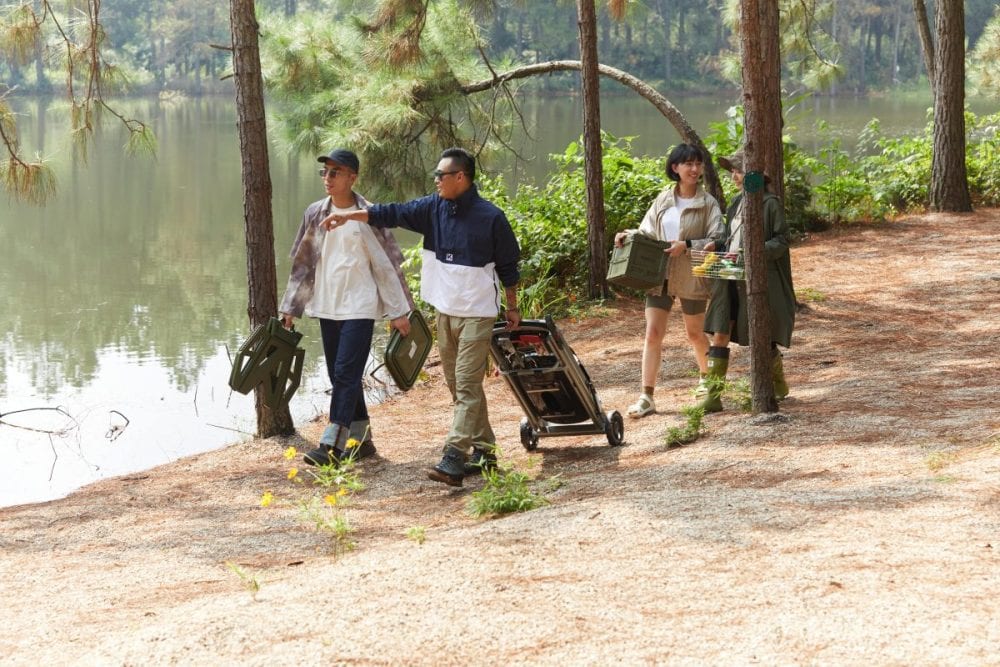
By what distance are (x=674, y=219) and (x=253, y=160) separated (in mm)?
2568

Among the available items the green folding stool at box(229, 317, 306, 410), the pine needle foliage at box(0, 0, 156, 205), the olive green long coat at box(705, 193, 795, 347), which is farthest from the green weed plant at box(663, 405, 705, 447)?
the pine needle foliage at box(0, 0, 156, 205)

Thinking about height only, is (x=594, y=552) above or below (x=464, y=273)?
below

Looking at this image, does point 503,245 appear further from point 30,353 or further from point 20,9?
point 30,353

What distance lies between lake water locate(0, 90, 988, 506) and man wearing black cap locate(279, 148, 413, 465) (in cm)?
232

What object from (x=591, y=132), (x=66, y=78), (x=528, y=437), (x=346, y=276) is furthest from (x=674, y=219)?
(x=66, y=78)

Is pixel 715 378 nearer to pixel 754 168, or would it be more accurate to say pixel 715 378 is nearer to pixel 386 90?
pixel 754 168

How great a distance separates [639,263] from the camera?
6.47 m

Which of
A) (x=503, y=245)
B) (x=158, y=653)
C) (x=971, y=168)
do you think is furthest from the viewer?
(x=971, y=168)

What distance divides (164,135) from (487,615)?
3853 centimetres

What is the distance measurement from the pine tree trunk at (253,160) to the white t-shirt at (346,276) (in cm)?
103

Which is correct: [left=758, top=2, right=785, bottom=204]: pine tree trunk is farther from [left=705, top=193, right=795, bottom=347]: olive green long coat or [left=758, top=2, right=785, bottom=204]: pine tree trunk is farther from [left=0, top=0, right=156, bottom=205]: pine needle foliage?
[left=0, top=0, right=156, bottom=205]: pine needle foliage

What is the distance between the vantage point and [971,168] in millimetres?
16406

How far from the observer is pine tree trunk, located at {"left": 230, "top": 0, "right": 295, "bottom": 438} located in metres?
7.26

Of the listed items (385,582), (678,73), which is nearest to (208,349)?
(385,582)
